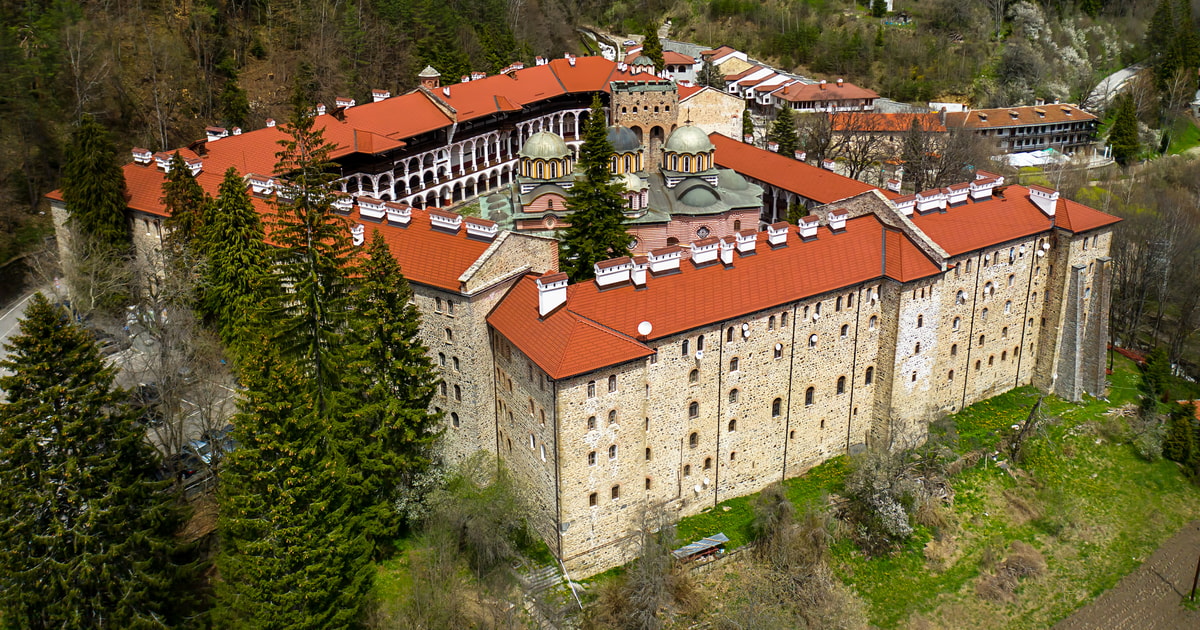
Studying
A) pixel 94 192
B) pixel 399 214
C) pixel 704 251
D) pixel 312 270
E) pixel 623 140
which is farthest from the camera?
pixel 623 140

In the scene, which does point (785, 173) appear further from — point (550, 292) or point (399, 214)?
point (550, 292)

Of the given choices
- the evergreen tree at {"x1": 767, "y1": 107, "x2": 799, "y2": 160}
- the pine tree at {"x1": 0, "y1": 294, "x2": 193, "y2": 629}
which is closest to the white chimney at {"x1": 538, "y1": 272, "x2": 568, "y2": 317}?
the pine tree at {"x1": 0, "y1": 294, "x2": 193, "y2": 629}

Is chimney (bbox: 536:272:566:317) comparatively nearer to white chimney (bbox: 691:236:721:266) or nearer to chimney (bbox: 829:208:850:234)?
white chimney (bbox: 691:236:721:266)

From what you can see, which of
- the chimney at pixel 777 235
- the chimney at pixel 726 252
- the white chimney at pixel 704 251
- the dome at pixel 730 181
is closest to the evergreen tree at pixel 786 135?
the dome at pixel 730 181

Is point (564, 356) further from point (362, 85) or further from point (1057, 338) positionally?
point (362, 85)

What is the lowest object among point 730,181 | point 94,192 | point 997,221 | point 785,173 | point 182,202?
point 785,173

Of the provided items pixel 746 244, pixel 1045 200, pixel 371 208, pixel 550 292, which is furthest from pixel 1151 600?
pixel 371 208

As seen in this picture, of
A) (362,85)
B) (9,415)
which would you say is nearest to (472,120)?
(362,85)
